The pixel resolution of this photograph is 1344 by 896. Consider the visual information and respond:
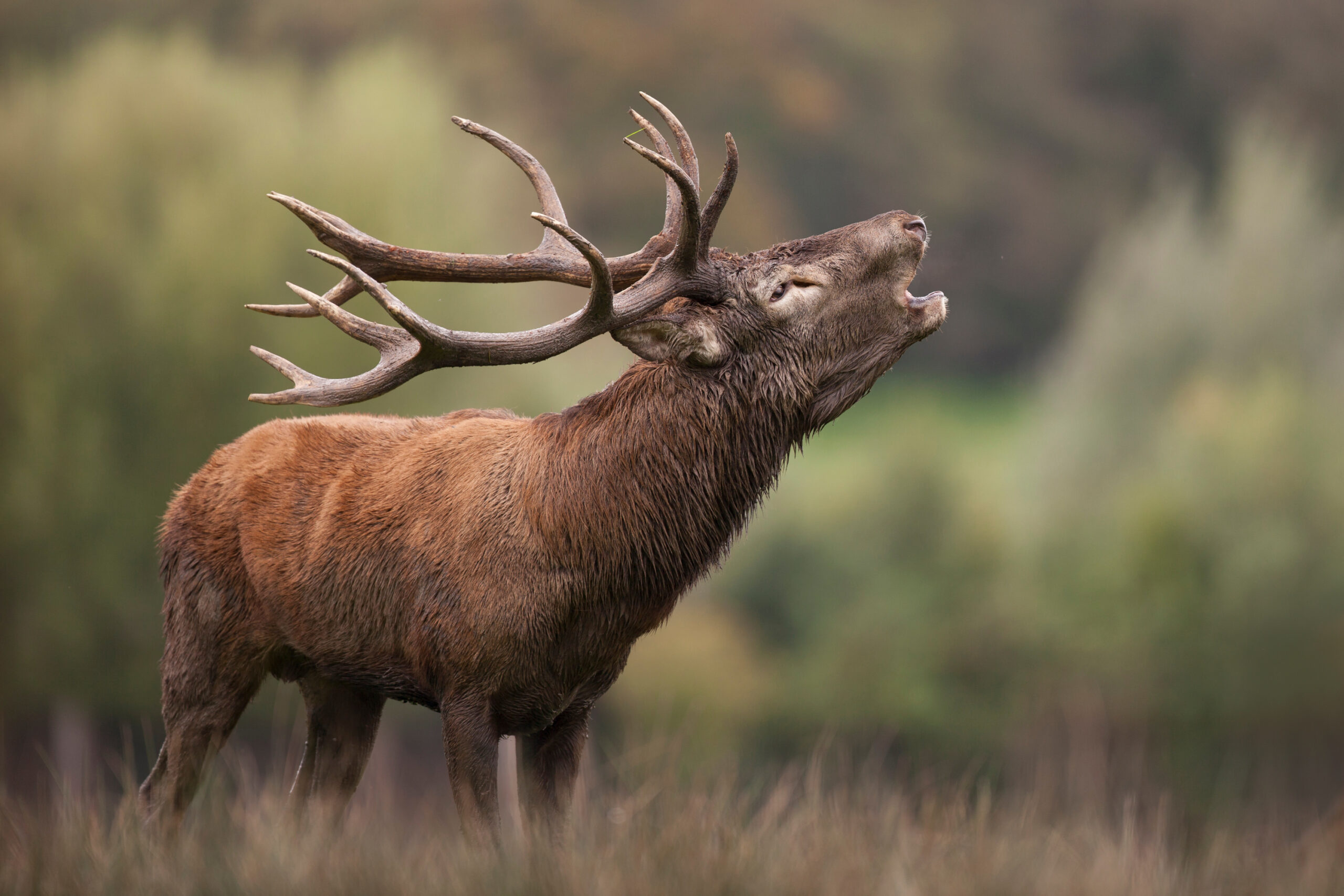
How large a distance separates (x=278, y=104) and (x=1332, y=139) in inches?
831

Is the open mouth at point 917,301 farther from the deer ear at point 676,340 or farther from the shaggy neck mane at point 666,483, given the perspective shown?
the deer ear at point 676,340

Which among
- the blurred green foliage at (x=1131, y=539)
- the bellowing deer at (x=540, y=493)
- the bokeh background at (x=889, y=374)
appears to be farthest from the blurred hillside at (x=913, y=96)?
the bellowing deer at (x=540, y=493)

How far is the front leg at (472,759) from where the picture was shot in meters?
4.10

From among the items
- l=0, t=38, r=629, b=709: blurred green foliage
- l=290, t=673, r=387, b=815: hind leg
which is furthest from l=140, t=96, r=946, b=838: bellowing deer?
l=0, t=38, r=629, b=709: blurred green foliage

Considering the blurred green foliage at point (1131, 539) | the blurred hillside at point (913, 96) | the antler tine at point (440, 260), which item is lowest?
the blurred green foliage at point (1131, 539)

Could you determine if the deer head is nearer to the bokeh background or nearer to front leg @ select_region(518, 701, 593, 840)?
front leg @ select_region(518, 701, 593, 840)

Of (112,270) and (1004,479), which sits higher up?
(112,270)

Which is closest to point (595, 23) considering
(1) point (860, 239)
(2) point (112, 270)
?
(2) point (112, 270)

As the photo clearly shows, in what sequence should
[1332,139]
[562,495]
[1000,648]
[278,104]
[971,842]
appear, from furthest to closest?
1. [1332,139]
2. [1000,648]
3. [278,104]
4. [562,495]
5. [971,842]

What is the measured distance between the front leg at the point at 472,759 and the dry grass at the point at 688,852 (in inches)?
5.0

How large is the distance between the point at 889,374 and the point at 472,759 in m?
15.8

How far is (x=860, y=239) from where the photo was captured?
174 inches

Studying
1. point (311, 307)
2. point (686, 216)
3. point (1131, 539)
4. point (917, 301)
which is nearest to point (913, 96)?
point (1131, 539)

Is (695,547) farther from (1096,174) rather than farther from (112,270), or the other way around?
(1096,174)
